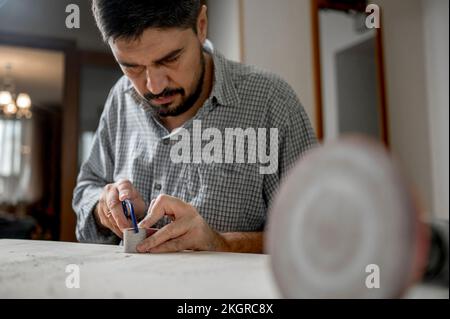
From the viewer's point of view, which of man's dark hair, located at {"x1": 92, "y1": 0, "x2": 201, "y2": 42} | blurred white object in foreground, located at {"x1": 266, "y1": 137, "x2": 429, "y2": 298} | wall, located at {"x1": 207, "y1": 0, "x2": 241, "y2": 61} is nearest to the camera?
blurred white object in foreground, located at {"x1": 266, "y1": 137, "x2": 429, "y2": 298}

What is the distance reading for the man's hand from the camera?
84 centimetres

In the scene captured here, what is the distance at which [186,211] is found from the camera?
0.91 m

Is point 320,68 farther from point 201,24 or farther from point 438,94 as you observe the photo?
point 201,24

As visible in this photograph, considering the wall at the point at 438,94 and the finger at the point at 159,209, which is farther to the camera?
the wall at the point at 438,94

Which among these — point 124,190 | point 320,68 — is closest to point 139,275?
point 124,190

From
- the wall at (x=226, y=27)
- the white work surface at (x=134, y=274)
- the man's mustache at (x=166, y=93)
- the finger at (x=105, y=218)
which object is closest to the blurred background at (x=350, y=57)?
the wall at (x=226, y=27)

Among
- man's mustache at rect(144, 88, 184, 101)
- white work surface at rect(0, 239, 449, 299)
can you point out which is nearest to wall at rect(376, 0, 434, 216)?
man's mustache at rect(144, 88, 184, 101)

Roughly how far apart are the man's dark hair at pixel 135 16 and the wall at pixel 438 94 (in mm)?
2108

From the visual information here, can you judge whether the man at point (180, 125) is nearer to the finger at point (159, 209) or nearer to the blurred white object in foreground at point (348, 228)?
the finger at point (159, 209)

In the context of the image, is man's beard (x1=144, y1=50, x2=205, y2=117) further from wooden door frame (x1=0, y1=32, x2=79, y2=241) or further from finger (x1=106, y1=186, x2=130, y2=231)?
wooden door frame (x1=0, y1=32, x2=79, y2=241)

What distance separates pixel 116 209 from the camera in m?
0.98

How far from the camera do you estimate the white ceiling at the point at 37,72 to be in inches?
165

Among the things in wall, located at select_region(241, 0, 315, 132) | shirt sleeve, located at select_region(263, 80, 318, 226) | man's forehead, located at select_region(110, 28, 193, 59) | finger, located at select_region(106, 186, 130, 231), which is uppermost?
wall, located at select_region(241, 0, 315, 132)
